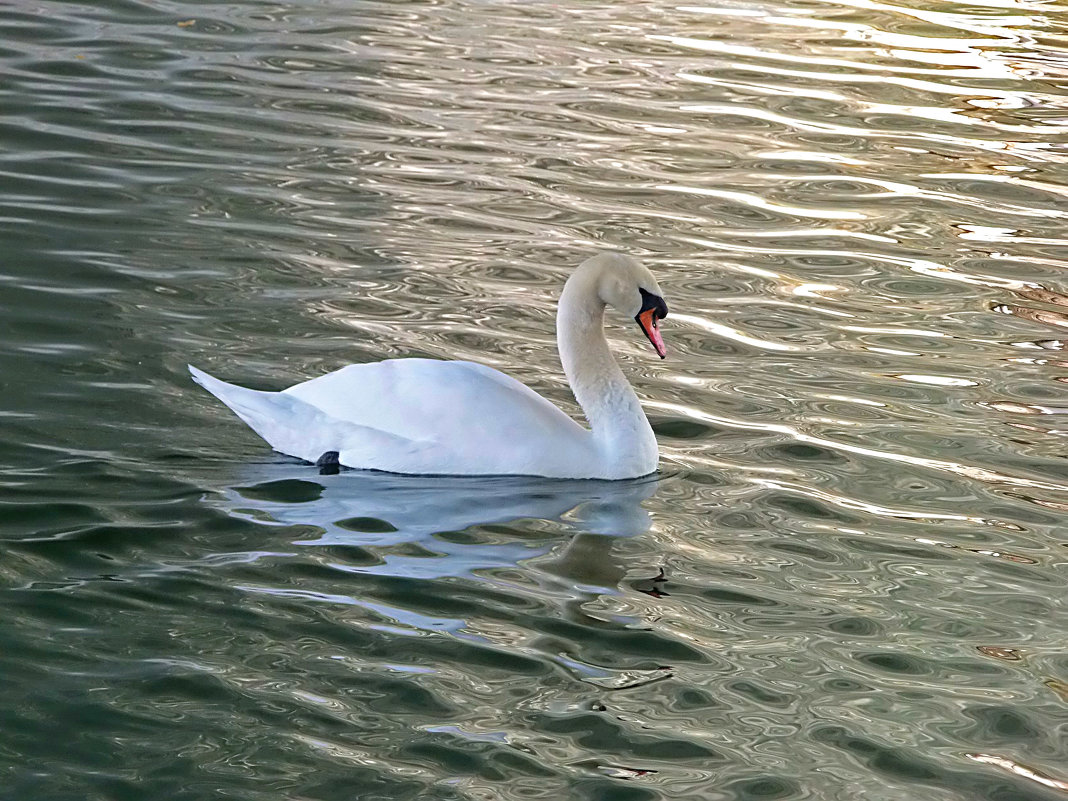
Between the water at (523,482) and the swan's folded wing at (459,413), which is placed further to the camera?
the swan's folded wing at (459,413)

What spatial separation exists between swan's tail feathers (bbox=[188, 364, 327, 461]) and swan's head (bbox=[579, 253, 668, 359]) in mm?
1211

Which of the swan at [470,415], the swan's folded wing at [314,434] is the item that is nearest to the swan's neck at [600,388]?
the swan at [470,415]

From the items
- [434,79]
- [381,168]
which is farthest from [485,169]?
[434,79]

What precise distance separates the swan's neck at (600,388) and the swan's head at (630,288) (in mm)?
71

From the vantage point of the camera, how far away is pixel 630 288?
6453mm

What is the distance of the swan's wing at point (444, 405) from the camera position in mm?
6262

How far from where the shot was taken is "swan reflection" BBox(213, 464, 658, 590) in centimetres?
555

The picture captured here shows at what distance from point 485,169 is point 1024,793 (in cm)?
753

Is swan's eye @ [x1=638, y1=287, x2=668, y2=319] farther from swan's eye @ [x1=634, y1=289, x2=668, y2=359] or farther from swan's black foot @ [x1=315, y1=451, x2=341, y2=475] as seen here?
swan's black foot @ [x1=315, y1=451, x2=341, y2=475]

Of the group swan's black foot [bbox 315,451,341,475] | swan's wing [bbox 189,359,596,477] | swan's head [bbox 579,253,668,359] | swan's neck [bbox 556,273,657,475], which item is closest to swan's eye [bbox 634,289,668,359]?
swan's head [bbox 579,253,668,359]

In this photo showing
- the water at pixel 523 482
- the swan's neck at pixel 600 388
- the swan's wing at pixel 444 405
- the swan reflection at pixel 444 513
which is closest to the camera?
the water at pixel 523 482

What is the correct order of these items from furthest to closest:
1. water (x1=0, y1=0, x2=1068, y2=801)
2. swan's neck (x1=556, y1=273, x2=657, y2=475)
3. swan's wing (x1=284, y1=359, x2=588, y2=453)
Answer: swan's neck (x1=556, y1=273, x2=657, y2=475) < swan's wing (x1=284, y1=359, x2=588, y2=453) < water (x1=0, y1=0, x2=1068, y2=801)

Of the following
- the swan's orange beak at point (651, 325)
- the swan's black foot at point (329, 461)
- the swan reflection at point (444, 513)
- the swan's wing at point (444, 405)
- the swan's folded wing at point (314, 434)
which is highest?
the swan's orange beak at point (651, 325)

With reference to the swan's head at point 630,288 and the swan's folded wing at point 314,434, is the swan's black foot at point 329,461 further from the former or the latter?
the swan's head at point 630,288
